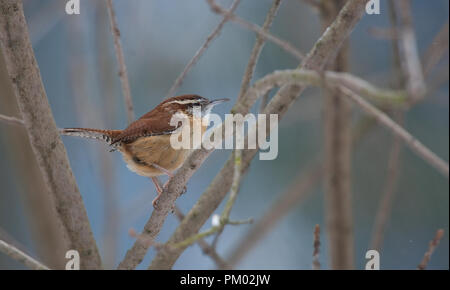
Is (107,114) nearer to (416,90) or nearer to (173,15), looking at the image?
(173,15)

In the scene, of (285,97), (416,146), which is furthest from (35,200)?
(416,146)

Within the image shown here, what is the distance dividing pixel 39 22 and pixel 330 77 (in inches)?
130

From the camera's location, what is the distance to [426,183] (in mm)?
4715

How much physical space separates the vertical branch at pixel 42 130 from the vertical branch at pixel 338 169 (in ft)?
5.95

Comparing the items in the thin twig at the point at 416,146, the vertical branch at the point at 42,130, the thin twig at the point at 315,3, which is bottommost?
the thin twig at the point at 416,146

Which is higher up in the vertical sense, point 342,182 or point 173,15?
point 173,15

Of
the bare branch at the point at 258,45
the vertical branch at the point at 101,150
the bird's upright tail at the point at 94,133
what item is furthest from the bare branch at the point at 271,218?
the bare branch at the point at 258,45

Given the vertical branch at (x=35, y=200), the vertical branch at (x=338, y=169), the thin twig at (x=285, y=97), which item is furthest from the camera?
the vertical branch at (x=35, y=200)

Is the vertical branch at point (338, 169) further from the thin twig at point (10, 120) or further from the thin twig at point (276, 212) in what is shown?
the thin twig at point (10, 120)

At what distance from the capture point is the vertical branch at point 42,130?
6.26 ft

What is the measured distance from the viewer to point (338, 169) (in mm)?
3312

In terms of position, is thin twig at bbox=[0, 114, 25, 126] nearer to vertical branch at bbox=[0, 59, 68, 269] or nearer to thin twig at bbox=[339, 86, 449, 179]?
thin twig at bbox=[339, 86, 449, 179]
